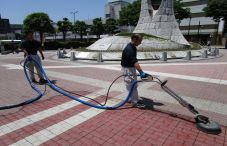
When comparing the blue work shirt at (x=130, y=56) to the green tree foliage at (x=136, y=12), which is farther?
the green tree foliage at (x=136, y=12)

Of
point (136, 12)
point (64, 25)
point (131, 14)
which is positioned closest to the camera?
point (136, 12)

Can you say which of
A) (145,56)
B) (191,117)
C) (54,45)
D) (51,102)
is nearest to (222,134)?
(191,117)

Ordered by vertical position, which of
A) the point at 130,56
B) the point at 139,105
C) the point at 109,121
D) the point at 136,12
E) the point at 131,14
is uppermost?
the point at 136,12

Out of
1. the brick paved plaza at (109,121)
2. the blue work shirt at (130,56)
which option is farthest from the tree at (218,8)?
the blue work shirt at (130,56)

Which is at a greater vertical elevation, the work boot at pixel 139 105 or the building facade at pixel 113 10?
the building facade at pixel 113 10

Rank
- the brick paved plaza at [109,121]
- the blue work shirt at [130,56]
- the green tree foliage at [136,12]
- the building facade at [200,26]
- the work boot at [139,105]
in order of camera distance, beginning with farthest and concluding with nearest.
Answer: the building facade at [200,26], the green tree foliage at [136,12], the work boot at [139,105], the blue work shirt at [130,56], the brick paved plaza at [109,121]

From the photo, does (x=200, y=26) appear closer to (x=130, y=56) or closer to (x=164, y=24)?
(x=164, y=24)

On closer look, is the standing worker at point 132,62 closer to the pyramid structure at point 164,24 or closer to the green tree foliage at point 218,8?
the pyramid structure at point 164,24

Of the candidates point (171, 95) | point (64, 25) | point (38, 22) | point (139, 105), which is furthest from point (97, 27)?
point (171, 95)

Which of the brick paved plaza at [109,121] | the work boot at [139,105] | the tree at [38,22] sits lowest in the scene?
the brick paved plaza at [109,121]

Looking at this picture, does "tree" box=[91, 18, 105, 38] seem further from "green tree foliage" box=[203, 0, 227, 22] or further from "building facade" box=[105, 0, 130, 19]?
"building facade" box=[105, 0, 130, 19]

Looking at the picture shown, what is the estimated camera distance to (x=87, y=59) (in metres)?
18.5

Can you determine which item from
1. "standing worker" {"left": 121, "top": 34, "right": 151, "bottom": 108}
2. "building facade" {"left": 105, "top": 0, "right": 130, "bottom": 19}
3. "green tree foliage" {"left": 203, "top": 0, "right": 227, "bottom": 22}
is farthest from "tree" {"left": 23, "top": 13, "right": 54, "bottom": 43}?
"building facade" {"left": 105, "top": 0, "right": 130, "bottom": 19}

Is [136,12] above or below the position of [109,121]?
above
